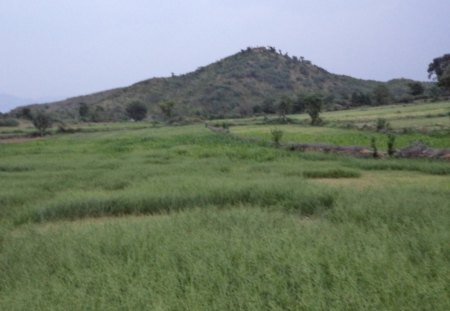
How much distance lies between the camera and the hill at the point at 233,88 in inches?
3447

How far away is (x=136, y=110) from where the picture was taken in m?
87.8

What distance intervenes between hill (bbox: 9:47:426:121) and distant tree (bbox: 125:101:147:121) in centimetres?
254

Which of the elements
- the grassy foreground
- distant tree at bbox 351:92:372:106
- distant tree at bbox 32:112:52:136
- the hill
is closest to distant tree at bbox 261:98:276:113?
the hill

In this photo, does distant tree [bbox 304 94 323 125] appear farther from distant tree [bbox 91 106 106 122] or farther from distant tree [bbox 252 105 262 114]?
distant tree [bbox 91 106 106 122]

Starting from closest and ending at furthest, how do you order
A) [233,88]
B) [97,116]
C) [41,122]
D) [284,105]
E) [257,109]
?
[41,122] → [284,105] → [257,109] → [97,116] → [233,88]

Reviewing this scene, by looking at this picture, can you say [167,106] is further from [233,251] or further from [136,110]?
[233,251]

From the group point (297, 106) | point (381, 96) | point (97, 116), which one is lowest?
point (297, 106)

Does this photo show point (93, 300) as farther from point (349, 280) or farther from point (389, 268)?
point (389, 268)

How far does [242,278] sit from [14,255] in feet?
13.0

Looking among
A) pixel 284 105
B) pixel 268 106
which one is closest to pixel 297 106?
pixel 268 106

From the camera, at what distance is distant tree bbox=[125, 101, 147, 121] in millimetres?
87438

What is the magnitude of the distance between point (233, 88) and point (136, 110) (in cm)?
1993

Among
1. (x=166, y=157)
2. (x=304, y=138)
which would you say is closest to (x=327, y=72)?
(x=304, y=138)

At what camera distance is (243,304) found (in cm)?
459
